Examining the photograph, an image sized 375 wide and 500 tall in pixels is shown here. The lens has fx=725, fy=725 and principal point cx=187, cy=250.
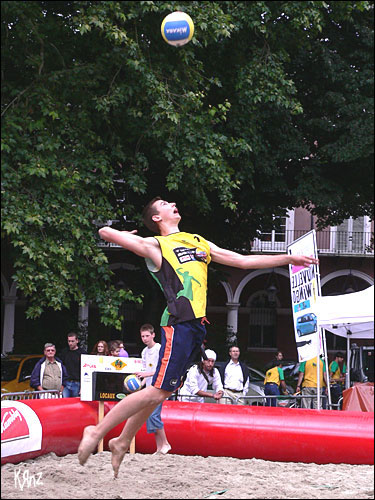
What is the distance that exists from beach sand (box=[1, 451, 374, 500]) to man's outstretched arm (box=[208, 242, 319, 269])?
Result: 1.77 meters

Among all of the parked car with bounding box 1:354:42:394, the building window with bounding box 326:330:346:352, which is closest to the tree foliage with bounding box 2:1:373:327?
the parked car with bounding box 1:354:42:394

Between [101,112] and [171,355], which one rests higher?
[101,112]

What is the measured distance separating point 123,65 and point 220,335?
16825mm

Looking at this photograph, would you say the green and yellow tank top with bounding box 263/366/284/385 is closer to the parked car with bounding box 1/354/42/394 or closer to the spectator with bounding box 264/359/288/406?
the spectator with bounding box 264/359/288/406

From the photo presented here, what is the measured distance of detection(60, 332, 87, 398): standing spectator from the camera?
37.7 ft

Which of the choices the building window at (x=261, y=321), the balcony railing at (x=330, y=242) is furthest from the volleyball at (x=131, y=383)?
the building window at (x=261, y=321)

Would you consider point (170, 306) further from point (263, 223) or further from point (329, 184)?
point (263, 223)

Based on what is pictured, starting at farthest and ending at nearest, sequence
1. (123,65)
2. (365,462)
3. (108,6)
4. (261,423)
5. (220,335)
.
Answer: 1. (220,335)
2. (123,65)
3. (108,6)
4. (261,423)
5. (365,462)

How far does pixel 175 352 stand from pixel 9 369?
42.3ft

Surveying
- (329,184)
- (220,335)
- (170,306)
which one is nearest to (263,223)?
(329,184)

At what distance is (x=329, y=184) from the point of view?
57.2ft

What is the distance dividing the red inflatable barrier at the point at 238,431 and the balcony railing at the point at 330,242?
26124 mm

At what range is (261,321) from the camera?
35.7m

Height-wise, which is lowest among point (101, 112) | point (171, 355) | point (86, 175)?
point (171, 355)
